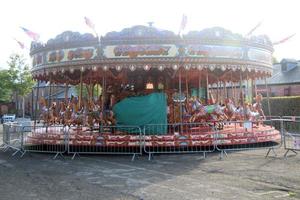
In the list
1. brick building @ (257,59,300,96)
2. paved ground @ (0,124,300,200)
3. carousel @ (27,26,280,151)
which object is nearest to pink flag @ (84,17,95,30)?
carousel @ (27,26,280,151)

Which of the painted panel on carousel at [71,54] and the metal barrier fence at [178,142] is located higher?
the painted panel on carousel at [71,54]

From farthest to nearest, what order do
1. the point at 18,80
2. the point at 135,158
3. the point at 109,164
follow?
the point at 18,80 → the point at 135,158 → the point at 109,164

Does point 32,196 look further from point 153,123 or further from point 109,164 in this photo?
point 153,123

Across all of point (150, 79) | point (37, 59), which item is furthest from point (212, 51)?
point (37, 59)

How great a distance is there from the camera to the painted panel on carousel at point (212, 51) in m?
12.9

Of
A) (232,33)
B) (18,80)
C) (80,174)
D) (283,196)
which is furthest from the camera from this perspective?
(18,80)

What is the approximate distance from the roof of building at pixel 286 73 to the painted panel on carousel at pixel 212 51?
28.7m

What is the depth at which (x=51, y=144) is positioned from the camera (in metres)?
13.4

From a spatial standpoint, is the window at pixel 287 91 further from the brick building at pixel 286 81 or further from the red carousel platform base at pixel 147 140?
the red carousel platform base at pixel 147 140

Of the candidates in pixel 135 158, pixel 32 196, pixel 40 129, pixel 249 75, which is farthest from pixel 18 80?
pixel 32 196

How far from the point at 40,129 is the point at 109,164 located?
6.85 m

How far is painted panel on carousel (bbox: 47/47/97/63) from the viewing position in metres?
13.1

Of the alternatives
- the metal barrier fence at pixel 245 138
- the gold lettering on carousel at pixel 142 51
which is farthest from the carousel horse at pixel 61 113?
the metal barrier fence at pixel 245 138

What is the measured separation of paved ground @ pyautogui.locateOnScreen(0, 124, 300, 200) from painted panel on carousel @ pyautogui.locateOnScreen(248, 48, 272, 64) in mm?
3770
